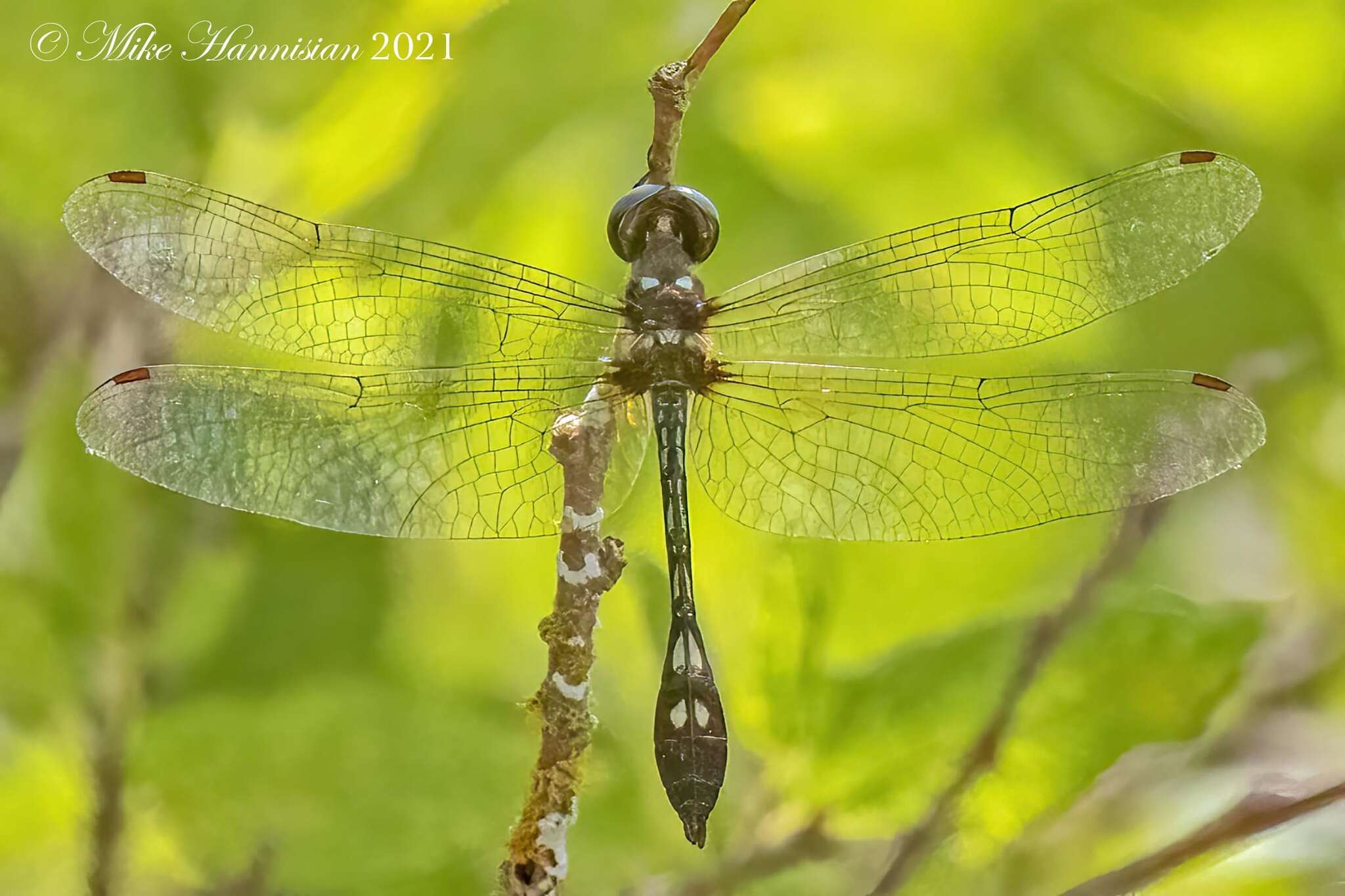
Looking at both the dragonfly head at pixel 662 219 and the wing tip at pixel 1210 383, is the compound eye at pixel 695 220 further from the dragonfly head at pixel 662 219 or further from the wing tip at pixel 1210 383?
the wing tip at pixel 1210 383

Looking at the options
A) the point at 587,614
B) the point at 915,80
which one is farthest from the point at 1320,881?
the point at 915,80

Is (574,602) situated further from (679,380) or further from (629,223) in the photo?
(629,223)

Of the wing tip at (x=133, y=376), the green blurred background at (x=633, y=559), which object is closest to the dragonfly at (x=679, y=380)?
the wing tip at (x=133, y=376)

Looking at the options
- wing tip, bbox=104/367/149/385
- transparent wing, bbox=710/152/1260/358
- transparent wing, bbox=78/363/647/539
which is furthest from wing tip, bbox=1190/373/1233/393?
wing tip, bbox=104/367/149/385

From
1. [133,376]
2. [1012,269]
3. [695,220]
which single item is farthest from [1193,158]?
[133,376]

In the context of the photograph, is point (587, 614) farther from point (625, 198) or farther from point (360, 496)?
point (625, 198)

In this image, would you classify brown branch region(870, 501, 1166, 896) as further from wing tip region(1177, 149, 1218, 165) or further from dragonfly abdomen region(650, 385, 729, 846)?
wing tip region(1177, 149, 1218, 165)

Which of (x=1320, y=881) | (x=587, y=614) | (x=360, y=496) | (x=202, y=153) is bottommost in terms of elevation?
(x=1320, y=881)
